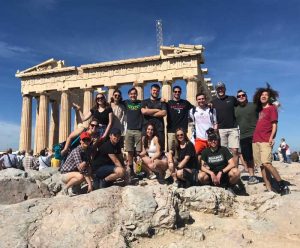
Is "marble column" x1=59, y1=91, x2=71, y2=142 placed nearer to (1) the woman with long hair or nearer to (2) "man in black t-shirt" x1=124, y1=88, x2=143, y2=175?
(1) the woman with long hair

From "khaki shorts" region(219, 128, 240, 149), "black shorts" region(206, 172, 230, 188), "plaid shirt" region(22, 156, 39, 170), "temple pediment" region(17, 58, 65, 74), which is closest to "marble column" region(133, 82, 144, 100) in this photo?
"temple pediment" region(17, 58, 65, 74)

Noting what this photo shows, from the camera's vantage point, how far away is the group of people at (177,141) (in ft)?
27.5

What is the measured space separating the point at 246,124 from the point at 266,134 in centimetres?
108

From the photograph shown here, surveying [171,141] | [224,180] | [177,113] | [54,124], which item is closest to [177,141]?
[171,141]

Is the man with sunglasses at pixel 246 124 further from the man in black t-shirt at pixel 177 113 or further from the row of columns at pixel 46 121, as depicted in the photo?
the row of columns at pixel 46 121

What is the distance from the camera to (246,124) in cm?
964

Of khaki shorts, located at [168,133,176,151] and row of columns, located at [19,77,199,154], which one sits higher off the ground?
row of columns, located at [19,77,199,154]

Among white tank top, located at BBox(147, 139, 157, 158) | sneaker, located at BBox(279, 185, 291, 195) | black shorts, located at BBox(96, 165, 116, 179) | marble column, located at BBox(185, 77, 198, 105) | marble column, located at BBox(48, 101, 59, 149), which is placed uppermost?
marble column, located at BBox(185, 77, 198, 105)

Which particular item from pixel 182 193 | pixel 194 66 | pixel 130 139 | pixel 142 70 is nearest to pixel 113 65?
pixel 142 70

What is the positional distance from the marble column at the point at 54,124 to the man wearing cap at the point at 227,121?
29.1 metres

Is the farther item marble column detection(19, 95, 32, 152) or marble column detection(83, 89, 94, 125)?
marble column detection(19, 95, 32, 152)

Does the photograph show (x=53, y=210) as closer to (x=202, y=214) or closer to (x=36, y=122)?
(x=202, y=214)

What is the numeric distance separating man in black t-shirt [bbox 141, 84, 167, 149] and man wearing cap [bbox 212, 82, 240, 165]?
1.45 metres

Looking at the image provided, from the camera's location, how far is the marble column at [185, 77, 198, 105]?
95.5 feet
